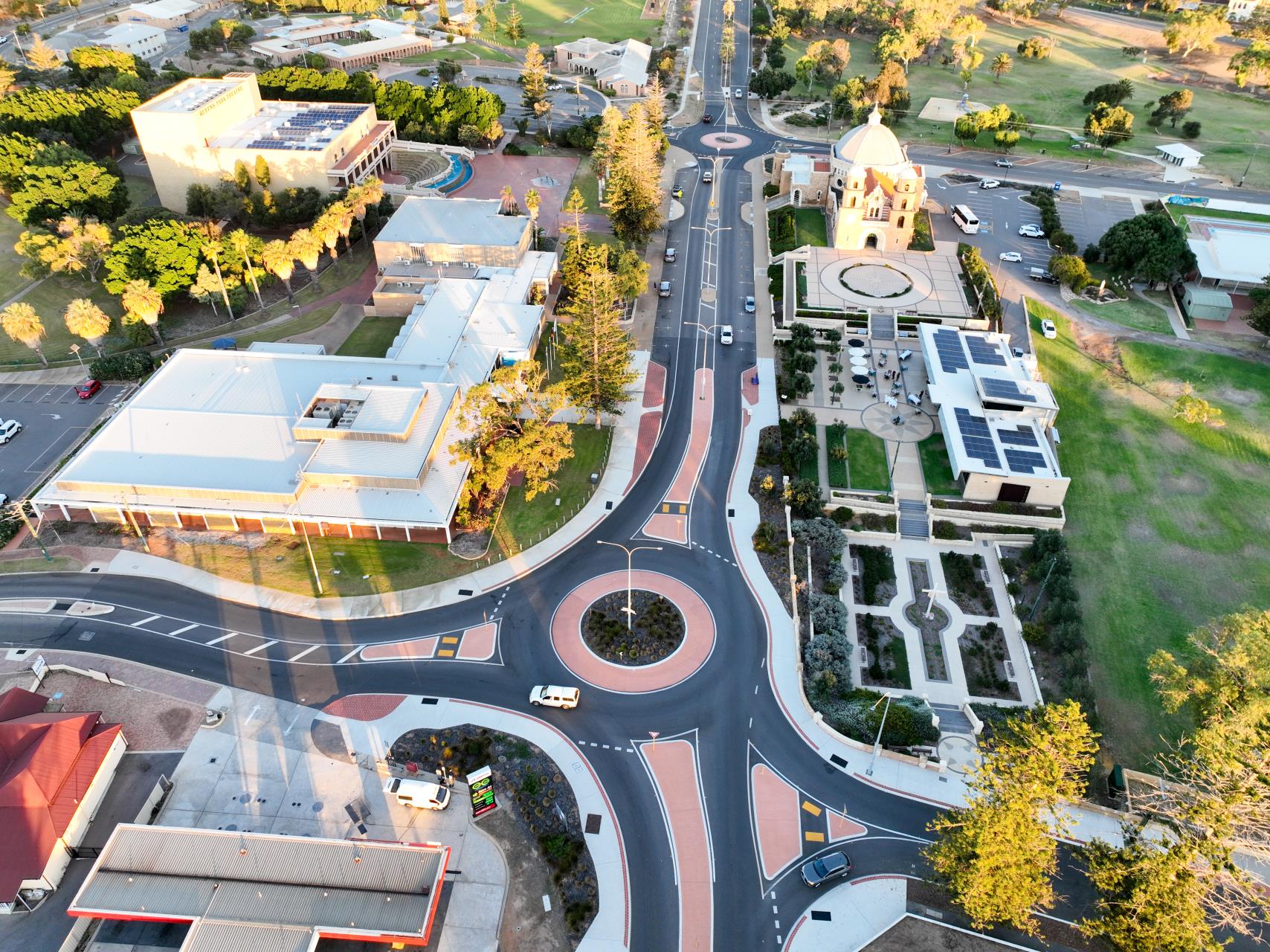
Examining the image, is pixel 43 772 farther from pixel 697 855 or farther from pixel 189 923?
pixel 697 855

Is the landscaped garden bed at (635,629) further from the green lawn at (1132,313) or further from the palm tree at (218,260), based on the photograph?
the green lawn at (1132,313)

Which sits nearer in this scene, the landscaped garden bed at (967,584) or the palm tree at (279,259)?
the landscaped garden bed at (967,584)

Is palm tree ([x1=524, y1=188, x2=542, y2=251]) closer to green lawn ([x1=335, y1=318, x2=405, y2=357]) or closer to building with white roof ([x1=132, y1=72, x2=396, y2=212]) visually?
green lawn ([x1=335, y1=318, x2=405, y2=357])

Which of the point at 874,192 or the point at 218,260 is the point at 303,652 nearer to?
the point at 218,260

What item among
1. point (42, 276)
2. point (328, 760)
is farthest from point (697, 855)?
point (42, 276)

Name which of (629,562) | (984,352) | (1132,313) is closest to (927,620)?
(629,562)

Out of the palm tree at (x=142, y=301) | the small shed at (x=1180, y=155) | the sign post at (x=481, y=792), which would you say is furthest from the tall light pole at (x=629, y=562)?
the small shed at (x=1180, y=155)

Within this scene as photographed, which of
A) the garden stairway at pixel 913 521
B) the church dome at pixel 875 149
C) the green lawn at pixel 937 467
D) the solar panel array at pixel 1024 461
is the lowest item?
the garden stairway at pixel 913 521
